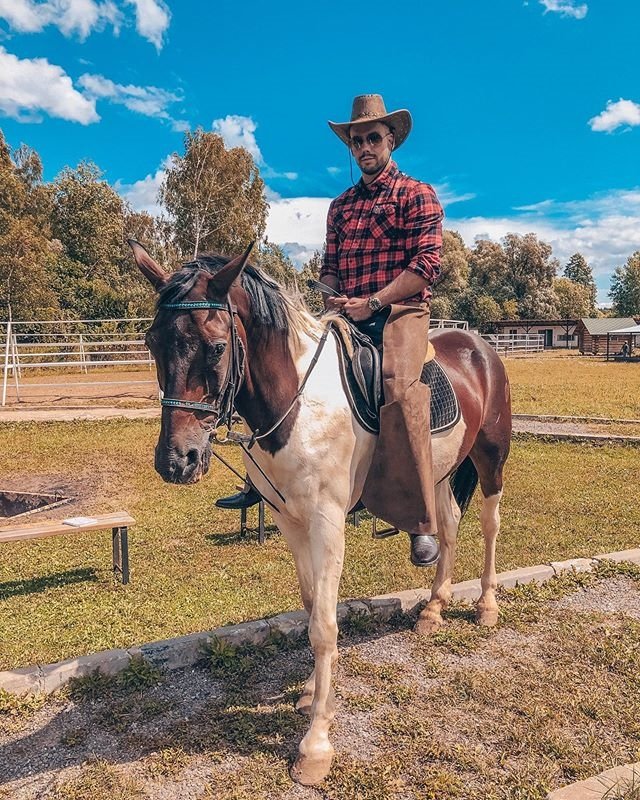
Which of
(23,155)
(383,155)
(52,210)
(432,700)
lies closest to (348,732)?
(432,700)

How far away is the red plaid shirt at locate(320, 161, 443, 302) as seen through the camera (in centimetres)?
326

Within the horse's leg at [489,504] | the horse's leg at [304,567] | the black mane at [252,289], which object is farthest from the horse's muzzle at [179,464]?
the horse's leg at [489,504]

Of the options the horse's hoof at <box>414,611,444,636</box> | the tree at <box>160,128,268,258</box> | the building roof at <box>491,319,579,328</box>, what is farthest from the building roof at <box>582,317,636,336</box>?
the horse's hoof at <box>414,611,444,636</box>

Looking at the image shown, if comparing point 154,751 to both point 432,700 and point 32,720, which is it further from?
point 432,700

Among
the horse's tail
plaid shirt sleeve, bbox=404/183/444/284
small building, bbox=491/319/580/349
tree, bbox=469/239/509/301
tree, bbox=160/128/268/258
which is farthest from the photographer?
tree, bbox=469/239/509/301

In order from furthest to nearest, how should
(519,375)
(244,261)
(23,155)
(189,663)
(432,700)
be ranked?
(23,155) → (519,375) → (189,663) → (432,700) → (244,261)

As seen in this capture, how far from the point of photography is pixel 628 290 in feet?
247

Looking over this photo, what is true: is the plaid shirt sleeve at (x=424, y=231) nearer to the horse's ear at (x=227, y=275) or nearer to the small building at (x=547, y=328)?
the horse's ear at (x=227, y=275)

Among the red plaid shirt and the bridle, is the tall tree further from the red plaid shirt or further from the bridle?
the bridle

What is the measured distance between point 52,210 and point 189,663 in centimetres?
4307

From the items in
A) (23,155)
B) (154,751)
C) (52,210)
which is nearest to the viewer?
(154,751)

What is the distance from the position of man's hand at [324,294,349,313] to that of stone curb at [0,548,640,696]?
2146 millimetres

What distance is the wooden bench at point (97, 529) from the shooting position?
4.90 metres

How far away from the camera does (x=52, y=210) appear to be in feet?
131
